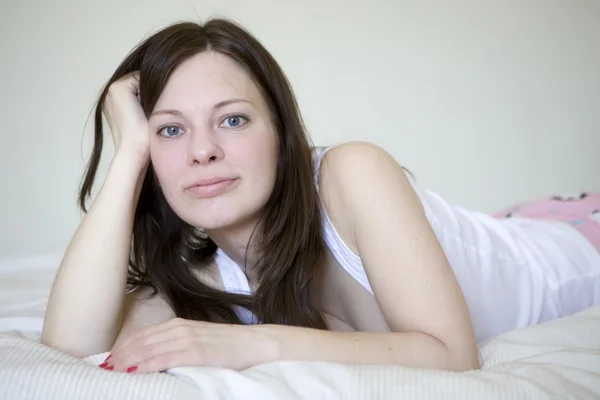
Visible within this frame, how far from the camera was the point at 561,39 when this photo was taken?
9.96 feet

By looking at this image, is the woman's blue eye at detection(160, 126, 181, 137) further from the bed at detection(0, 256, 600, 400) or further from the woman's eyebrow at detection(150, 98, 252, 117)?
the bed at detection(0, 256, 600, 400)

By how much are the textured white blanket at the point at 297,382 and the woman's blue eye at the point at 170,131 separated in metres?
0.52

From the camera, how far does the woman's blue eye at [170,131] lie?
1261 mm

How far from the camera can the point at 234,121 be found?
1.22 meters

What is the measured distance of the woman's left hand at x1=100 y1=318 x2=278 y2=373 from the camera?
89 cm

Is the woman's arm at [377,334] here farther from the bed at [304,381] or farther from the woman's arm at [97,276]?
the woman's arm at [97,276]

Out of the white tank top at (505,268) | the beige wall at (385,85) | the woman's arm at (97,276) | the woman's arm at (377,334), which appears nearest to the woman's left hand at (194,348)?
the woman's arm at (377,334)

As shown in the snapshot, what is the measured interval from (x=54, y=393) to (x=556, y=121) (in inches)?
110

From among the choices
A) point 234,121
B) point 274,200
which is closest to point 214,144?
point 234,121

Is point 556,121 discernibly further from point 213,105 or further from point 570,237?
point 213,105

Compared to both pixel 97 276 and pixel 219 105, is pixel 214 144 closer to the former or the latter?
pixel 219 105

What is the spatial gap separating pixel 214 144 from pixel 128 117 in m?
0.27

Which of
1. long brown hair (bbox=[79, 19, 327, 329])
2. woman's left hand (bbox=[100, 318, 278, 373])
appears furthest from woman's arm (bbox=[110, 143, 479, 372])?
long brown hair (bbox=[79, 19, 327, 329])

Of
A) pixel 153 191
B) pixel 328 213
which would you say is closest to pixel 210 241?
pixel 153 191
